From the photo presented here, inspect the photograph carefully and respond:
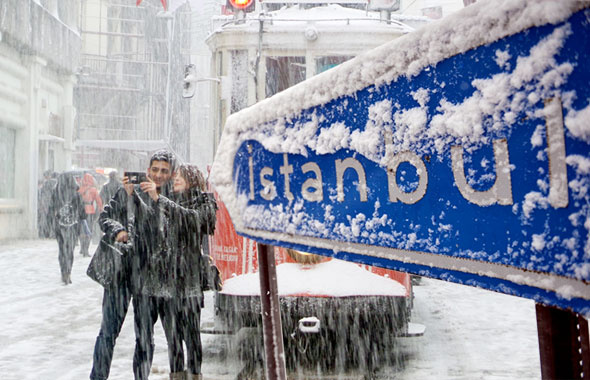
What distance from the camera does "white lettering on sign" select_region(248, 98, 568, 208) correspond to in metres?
0.68

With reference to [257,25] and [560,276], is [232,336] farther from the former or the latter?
[560,276]

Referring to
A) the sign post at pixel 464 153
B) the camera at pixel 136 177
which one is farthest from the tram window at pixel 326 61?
the sign post at pixel 464 153

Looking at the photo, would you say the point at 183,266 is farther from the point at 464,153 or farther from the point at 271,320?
the point at 464,153

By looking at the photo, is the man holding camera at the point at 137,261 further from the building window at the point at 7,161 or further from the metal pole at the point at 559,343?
the building window at the point at 7,161

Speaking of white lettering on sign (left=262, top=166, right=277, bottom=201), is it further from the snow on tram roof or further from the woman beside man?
the snow on tram roof

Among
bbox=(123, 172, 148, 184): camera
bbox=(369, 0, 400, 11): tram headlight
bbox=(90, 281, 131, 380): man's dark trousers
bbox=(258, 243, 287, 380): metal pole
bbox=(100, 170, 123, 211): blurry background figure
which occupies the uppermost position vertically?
bbox=(369, 0, 400, 11): tram headlight

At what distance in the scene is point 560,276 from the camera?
70 centimetres

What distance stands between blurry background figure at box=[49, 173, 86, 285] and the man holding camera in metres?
5.38

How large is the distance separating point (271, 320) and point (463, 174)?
0.93 metres

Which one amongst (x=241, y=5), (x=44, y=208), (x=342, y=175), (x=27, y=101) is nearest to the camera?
(x=342, y=175)

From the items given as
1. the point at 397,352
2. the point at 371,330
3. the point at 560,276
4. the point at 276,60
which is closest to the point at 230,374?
the point at 371,330

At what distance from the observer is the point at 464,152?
812mm

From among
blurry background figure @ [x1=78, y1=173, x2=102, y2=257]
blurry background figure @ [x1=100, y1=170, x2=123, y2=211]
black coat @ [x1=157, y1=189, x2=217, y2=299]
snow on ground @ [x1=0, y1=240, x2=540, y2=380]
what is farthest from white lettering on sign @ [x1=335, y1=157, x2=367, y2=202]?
blurry background figure @ [x1=78, y1=173, x2=102, y2=257]

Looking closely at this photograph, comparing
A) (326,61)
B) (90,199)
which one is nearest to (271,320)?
(326,61)
